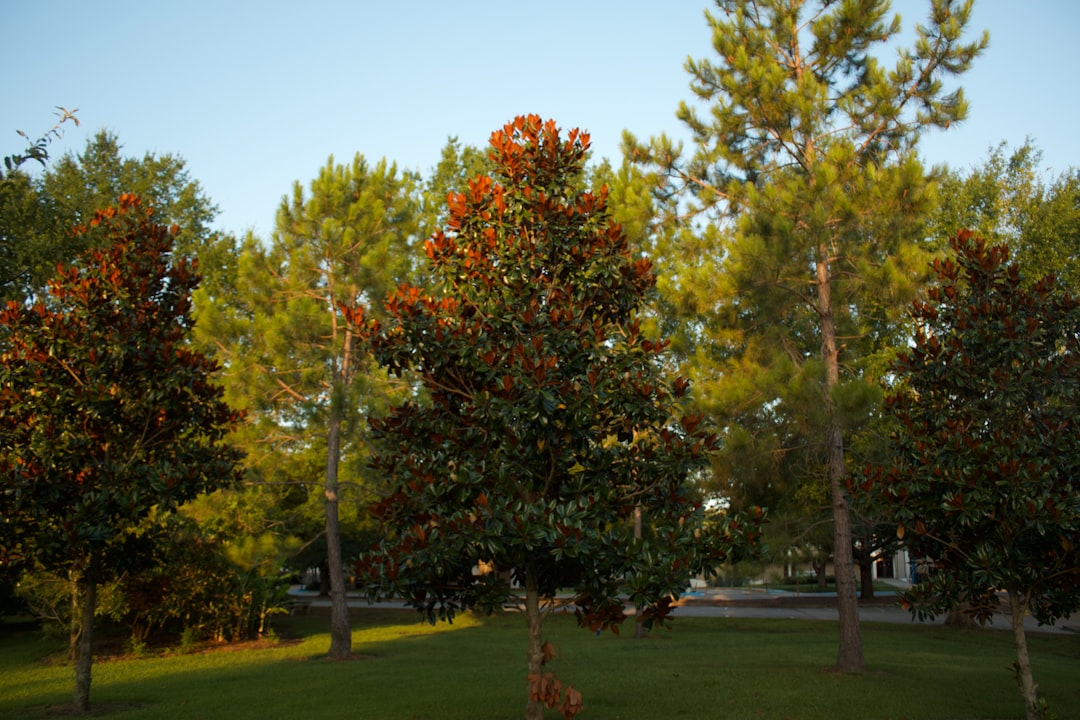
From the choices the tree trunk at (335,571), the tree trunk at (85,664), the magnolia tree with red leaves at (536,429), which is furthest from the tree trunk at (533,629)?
the tree trunk at (335,571)

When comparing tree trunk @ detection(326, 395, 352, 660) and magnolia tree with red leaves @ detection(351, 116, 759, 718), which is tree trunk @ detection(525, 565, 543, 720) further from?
tree trunk @ detection(326, 395, 352, 660)

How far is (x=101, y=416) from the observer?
1061cm

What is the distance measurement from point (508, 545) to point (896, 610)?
28.5m

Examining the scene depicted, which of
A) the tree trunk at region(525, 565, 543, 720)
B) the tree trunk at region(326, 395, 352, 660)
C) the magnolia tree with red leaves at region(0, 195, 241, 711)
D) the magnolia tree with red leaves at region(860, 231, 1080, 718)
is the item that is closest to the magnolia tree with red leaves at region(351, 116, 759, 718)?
the tree trunk at region(525, 565, 543, 720)

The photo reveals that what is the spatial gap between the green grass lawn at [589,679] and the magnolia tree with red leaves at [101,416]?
7.80ft

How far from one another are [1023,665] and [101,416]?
36.8 feet

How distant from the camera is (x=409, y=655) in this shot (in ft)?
57.6

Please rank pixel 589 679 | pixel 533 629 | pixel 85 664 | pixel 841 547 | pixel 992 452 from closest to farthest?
1. pixel 533 629
2. pixel 992 452
3. pixel 85 664
4. pixel 589 679
5. pixel 841 547

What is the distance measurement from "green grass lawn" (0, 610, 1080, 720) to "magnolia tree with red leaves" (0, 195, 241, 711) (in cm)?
238

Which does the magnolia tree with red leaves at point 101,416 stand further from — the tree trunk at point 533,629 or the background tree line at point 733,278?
the tree trunk at point 533,629

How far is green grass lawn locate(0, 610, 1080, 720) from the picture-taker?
33.8 feet

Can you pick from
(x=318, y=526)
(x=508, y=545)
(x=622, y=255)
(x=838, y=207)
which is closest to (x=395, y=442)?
(x=508, y=545)

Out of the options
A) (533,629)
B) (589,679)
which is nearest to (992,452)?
(533,629)

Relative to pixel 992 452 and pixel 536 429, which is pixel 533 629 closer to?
pixel 536 429
